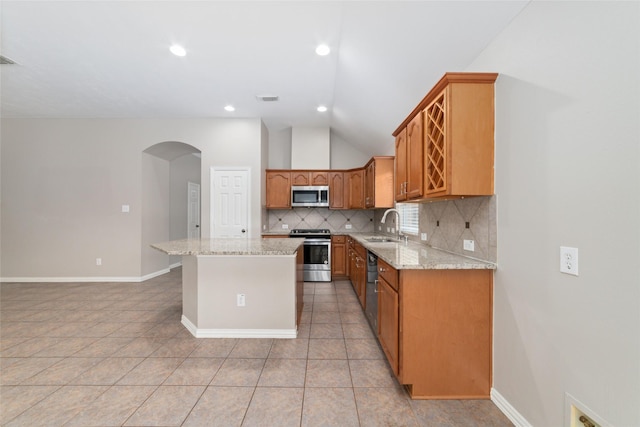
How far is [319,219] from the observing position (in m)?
5.68

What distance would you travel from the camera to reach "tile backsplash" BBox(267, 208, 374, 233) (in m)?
5.64

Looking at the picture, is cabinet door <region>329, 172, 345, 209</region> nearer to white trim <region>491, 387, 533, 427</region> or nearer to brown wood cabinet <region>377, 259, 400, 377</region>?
brown wood cabinet <region>377, 259, 400, 377</region>

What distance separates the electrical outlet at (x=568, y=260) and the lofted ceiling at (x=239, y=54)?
4.69 feet

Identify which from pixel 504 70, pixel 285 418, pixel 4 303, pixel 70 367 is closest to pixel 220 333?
pixel 70 367

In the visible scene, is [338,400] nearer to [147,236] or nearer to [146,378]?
[146,378]

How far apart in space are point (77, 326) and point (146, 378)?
1647 mm

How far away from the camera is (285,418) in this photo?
5.31 ft

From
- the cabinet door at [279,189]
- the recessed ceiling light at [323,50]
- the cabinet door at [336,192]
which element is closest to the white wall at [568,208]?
the recessed ceiling light at [323,50]

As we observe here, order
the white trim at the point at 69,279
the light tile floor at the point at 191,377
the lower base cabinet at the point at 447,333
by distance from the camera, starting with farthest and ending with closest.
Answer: the white trim at the point at 69,279 < the lower base cabinet at the point at 447,333 < the light tile floor at the point at 191,377

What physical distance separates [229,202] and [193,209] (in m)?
2.59

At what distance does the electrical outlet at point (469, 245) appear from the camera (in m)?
2.04

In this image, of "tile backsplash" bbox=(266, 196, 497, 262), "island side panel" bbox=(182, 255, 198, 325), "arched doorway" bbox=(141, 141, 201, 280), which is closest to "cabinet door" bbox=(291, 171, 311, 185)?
"tile backsplash" bbox=(266, 196, 497, 262)

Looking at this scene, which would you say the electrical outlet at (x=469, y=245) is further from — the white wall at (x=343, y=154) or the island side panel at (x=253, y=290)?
the white wall at (x=343, y=154)

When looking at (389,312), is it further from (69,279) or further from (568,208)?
(69,279)
